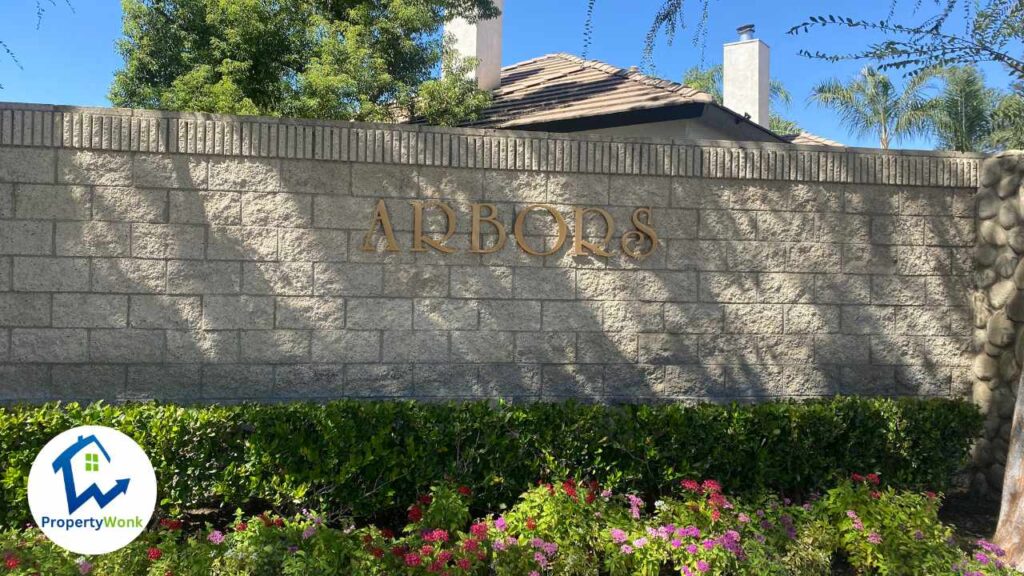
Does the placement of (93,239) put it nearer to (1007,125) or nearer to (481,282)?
(481,282)

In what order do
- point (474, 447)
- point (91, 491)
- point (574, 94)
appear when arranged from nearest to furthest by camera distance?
1. point (91, 491)
2. point (474, 447)
3. point (574, 94)

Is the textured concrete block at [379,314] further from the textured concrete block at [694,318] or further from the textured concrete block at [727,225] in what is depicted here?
the textured concrete block at [727,225]

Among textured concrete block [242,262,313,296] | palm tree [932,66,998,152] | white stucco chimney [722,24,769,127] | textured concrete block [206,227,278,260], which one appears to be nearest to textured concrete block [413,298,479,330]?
A: textured concrete block [242,262,313,296]

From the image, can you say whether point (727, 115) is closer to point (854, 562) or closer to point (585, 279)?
point (585, 279)

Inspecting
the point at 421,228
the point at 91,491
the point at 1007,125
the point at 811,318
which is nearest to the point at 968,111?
the point at 1007,125

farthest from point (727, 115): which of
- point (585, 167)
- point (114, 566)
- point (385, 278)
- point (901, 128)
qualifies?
point (901, 128)

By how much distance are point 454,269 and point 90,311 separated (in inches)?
99.8

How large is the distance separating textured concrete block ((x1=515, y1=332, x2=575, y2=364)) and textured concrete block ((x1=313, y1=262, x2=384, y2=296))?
3.67ft

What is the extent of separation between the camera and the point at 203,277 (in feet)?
19.1

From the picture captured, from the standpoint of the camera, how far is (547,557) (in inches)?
173

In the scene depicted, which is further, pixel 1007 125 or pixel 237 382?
pixel 1007 125

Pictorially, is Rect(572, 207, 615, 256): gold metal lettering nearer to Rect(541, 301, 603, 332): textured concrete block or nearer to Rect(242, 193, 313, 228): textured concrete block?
Rect(541, 301, 603, 332): textured concrete block

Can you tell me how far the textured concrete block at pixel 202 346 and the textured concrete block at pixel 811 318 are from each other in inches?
164

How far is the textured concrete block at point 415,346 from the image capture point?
19.8 ft
